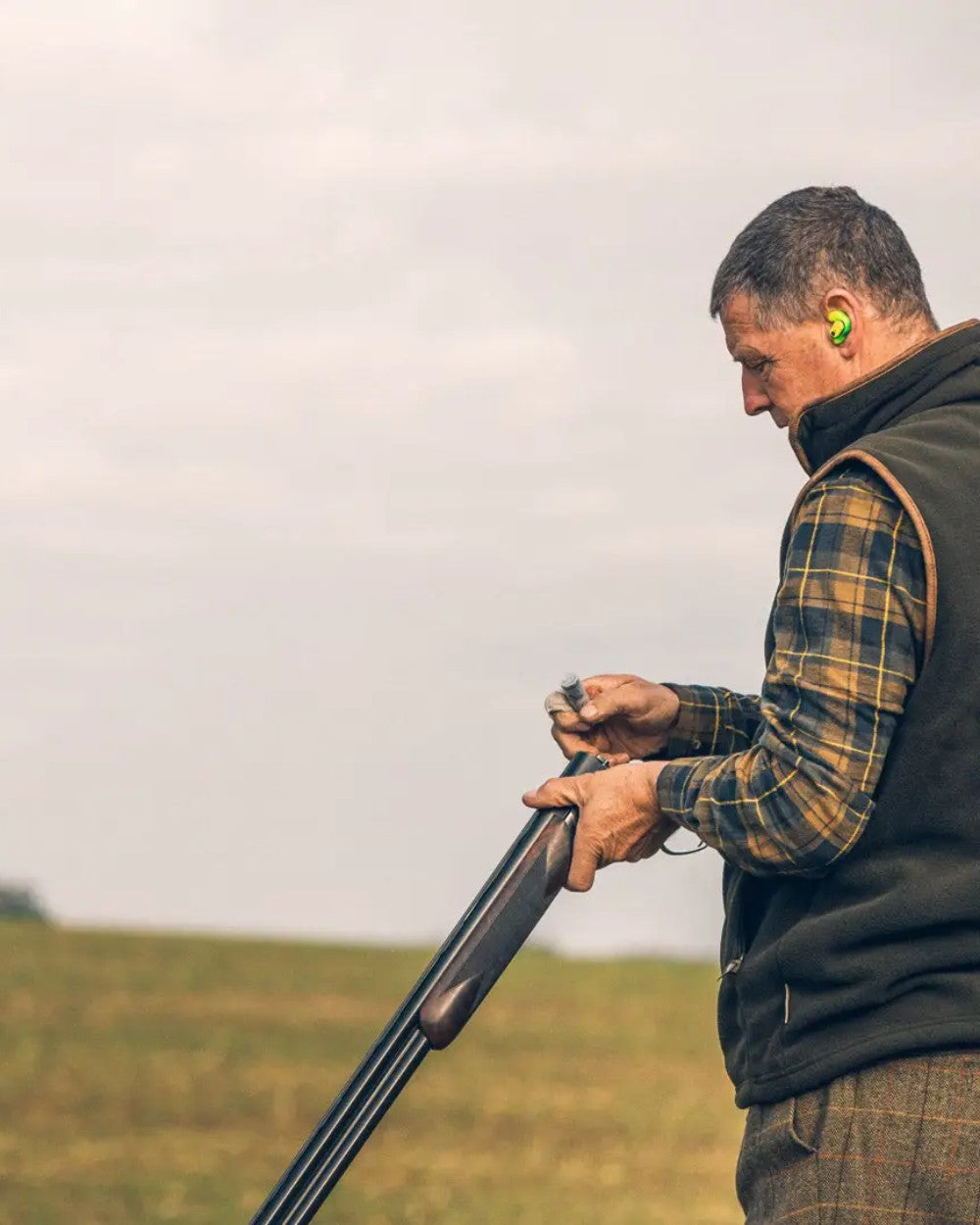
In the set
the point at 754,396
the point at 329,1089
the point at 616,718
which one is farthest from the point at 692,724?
the point at 329,1089

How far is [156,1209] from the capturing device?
Answer: 40.9ft

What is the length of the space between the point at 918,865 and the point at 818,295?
1.12m

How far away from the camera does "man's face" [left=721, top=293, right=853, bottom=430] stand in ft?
13.0

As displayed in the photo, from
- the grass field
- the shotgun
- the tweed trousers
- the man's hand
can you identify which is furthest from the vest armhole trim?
the grass field

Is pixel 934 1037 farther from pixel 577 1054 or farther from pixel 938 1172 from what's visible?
pixel 577 1054

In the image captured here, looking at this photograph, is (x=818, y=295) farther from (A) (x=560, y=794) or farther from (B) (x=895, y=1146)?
(B) (x=895, y=1146)

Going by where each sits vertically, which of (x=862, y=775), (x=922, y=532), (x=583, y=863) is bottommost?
(x=583, y=863)

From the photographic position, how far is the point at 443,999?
4.20 metres

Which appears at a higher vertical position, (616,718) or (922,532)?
(922,532)

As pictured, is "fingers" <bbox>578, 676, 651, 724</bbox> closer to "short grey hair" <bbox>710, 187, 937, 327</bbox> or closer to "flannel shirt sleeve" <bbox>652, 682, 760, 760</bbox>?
"flannel shirt sleeve" <bbox>652, 682, 760, 760</bbox>

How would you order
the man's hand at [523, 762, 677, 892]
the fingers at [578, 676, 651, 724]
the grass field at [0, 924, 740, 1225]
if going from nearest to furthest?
the man's hand at [523, 762, 677, 892] → the fingers at [578, 676, 651, 724] → the grass field at [0, 924, 740, 1225]

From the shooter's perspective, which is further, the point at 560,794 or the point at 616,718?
the point at 616,718

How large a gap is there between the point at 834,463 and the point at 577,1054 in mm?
16158

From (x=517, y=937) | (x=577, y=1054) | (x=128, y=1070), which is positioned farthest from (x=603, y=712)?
(x=577, y=1054)
